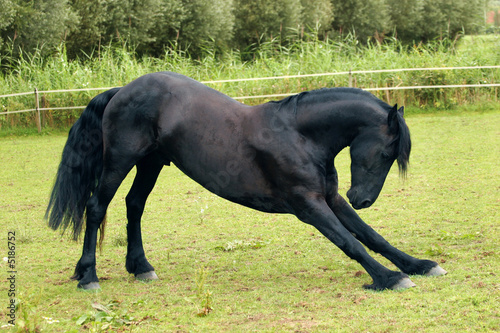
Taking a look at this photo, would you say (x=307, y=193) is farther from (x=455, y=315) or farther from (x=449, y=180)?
(x=449, y=180)

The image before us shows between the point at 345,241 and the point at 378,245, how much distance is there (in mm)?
463

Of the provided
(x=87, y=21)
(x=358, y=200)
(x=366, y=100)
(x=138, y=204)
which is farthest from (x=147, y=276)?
(x=87, y=21)

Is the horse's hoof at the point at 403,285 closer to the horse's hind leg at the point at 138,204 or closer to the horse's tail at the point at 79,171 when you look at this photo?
the horse's hind leg at the point at 138,204

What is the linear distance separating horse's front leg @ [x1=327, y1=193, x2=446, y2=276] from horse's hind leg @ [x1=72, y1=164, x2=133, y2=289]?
5.62 feet

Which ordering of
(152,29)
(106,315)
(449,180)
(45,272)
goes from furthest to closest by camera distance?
(152,29)
(449,180)
(45,272)
(106,315)

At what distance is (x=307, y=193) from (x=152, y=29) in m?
24.2

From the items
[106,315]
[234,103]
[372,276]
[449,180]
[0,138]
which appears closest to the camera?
[106,315]

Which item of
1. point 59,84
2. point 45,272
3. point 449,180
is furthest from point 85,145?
point 59,84

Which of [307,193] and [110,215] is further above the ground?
[307,193]

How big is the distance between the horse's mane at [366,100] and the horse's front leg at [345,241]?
0.60m

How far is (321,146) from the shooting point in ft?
14.8

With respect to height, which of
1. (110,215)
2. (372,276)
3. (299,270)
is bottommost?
(110,215)

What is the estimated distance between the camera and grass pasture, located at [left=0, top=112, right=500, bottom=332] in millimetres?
3715

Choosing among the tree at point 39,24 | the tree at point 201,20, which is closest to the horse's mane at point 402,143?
the tree at point 39,24
